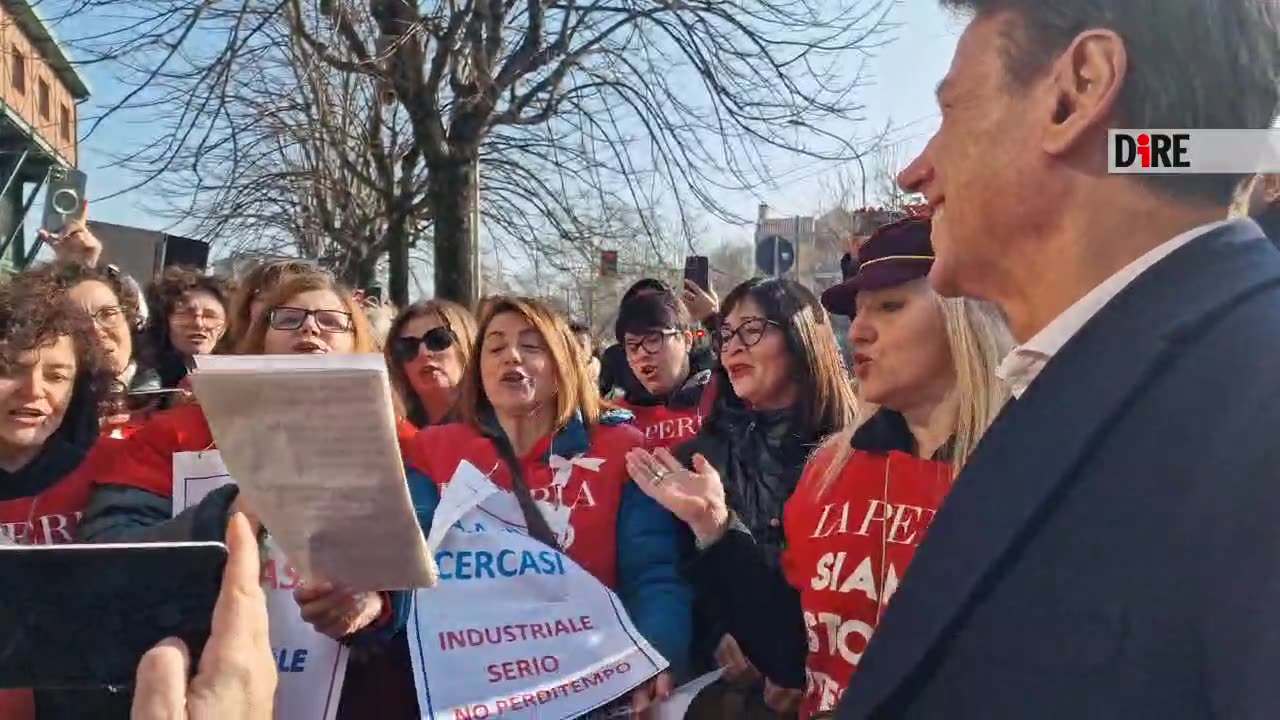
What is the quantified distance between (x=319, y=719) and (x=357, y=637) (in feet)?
0.79

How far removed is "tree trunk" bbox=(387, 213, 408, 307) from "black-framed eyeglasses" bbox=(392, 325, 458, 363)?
796cm

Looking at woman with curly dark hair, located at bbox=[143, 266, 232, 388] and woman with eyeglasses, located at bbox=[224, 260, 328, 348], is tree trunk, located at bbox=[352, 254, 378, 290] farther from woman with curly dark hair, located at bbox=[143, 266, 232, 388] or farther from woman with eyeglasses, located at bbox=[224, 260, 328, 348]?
woman with eyeglasses, located at bbox=[224, 260, 328, 348]

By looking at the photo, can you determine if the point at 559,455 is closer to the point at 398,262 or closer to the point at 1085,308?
the point at 1085,308

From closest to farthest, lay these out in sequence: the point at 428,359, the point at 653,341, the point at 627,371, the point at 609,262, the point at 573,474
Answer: the point at 573,474 → the point at 428,359 → the point at 653,341 → the point at 627,371 → the point at 609,262

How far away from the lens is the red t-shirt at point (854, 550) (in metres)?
1.96

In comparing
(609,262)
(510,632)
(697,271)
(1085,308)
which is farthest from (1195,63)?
(609,262)

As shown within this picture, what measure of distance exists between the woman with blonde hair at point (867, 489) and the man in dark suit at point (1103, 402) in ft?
3.24

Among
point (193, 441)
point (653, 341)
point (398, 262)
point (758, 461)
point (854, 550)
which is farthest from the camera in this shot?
point (398, 262)

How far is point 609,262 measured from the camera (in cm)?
1014

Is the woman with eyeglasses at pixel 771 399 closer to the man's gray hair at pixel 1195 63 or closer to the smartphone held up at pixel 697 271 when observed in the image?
the man's gray hair at pixel 1195 63

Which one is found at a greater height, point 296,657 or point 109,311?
point 109,311

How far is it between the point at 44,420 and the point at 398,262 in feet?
31.6

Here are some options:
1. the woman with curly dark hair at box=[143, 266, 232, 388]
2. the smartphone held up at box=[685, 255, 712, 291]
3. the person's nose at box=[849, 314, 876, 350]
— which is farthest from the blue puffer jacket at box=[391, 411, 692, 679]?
the smartphone held up at box=[685, 255, 712, 291]

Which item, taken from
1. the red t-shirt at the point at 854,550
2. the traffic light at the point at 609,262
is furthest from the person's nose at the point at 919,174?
the traffic light at the point at 609,262
